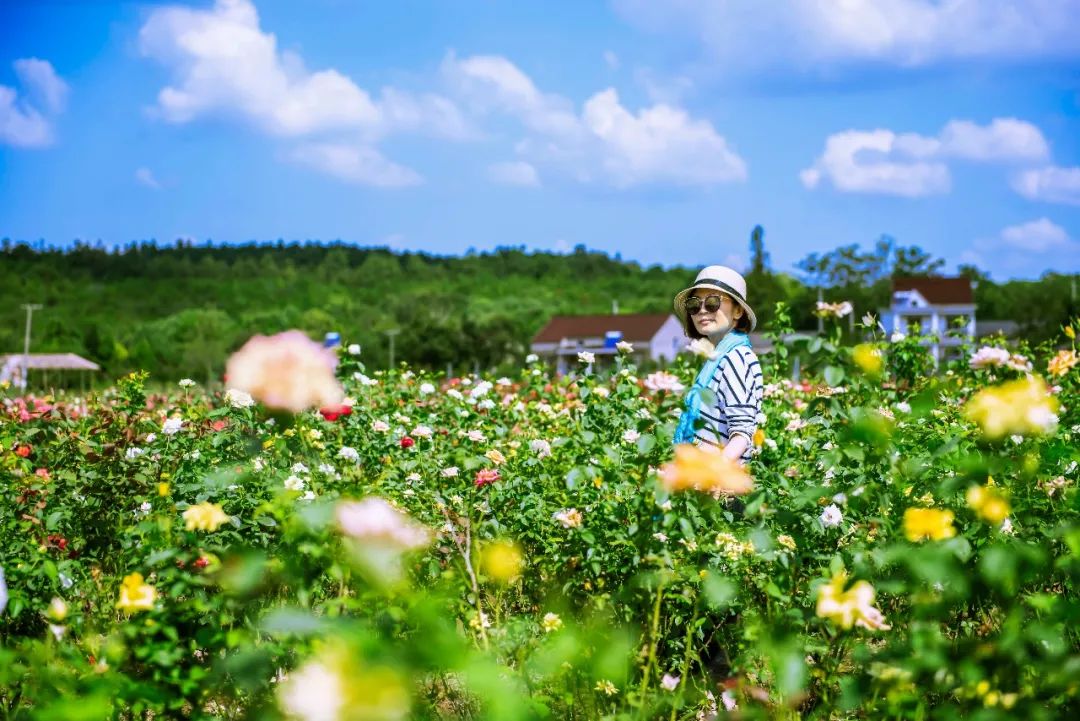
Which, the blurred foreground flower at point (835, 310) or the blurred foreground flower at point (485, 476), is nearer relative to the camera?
the blurred foreground flower at point (835, 310)

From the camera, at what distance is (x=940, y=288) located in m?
58.4

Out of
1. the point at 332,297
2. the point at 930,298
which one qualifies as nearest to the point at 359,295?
the point at 332,297

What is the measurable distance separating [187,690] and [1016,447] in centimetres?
197

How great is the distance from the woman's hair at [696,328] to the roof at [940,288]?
57.7m

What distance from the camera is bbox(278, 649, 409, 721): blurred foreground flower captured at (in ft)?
4.26

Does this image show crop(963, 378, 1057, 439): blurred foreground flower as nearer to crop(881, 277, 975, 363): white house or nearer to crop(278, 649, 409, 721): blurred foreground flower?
crop(278, 649, 409, 721): blurred foreground flower

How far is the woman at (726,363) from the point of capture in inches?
121

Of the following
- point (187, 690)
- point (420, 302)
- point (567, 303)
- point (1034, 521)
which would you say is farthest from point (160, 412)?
point (567, 303)

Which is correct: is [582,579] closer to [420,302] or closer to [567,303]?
[420,302]

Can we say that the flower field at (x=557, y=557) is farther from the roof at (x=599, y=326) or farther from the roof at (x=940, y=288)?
the roof at (x=940, y=288)

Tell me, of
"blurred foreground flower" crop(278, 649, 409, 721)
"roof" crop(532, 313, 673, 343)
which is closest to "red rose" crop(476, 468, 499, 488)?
"blurred foreground flower" crop(278, 649, 409, 721)

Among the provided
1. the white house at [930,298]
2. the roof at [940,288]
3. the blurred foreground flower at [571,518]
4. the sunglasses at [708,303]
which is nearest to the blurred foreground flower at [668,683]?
the blurred foreground flower at [571,518]

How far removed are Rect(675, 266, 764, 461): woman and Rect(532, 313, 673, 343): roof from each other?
2203 inches

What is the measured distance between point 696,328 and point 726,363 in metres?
0.30
